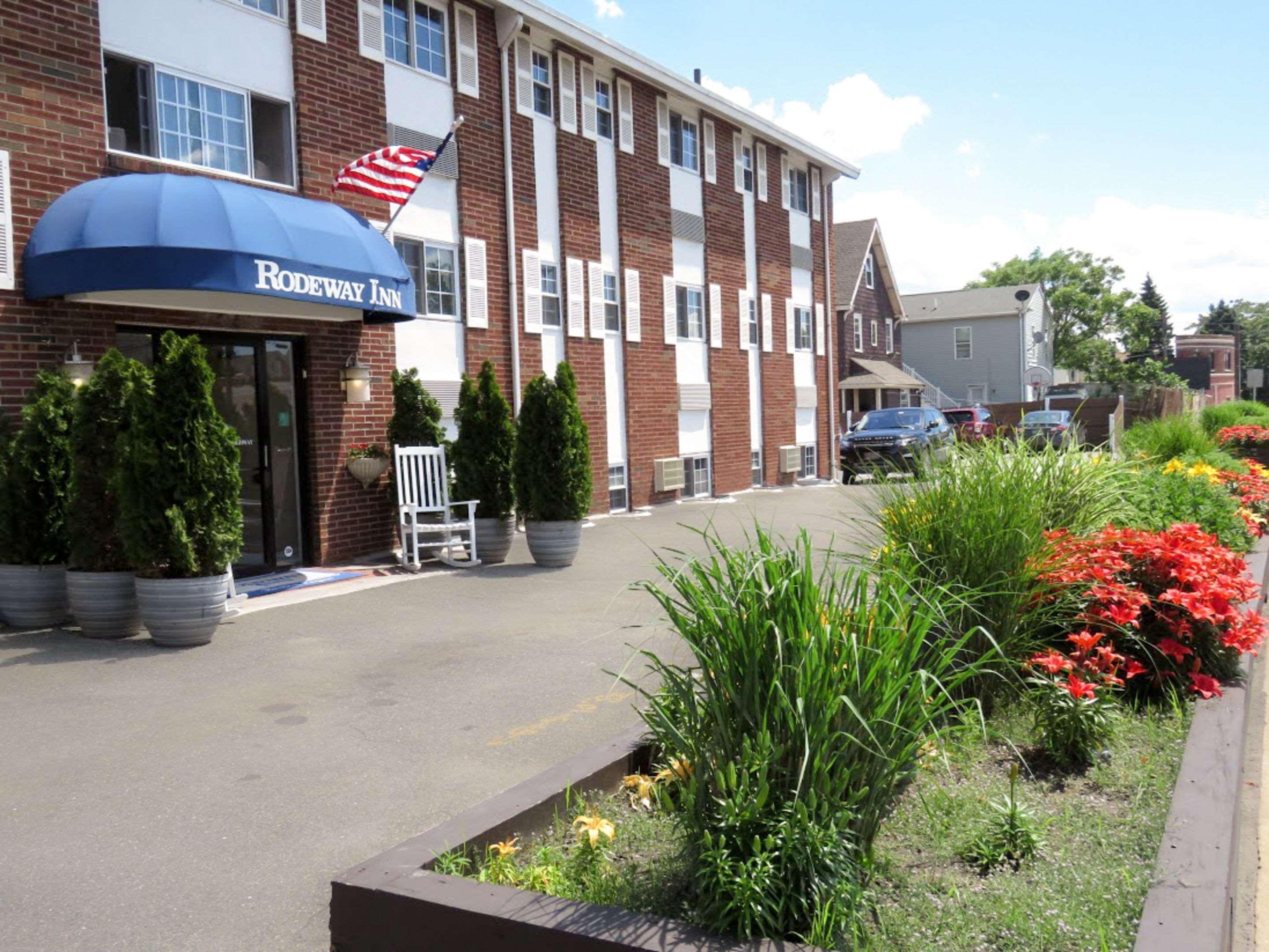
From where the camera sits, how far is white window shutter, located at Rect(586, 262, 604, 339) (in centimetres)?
1723

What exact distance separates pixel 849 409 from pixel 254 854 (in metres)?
38.9

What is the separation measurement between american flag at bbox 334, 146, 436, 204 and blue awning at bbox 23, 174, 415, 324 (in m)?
0.60

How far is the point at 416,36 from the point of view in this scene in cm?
1387

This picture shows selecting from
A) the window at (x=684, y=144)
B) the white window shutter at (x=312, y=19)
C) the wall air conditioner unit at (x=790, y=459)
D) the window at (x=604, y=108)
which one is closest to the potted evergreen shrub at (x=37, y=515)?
the white window shutter at (x=312, y=19)

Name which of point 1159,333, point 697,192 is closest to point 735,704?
point 697,192

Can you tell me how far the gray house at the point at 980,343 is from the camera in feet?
174

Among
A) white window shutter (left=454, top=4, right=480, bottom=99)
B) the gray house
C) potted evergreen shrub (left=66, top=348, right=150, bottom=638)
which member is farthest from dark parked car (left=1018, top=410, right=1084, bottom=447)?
the gray house

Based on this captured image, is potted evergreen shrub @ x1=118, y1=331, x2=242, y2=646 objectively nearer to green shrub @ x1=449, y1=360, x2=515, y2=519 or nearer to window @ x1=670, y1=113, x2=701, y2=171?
green shrub @ x1=449, y1=360, x2=515, y2=519

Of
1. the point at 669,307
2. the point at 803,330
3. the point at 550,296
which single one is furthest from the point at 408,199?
the point at 803,330

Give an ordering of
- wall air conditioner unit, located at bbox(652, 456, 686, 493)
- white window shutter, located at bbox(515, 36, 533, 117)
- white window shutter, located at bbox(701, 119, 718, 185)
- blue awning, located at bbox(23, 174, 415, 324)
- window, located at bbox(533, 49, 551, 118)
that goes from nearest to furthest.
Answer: blue awning, located at bbox(23, 174, 415, 324) < white window shutter, located at bbox(515, 36, 533, 117) < window, located at bbox(533, 49, 551, 118) < wall air conditioner unit, located at bbox(652, 456, 686, 493) < white window shutter, located at bbox(701, 119, 718, 185)

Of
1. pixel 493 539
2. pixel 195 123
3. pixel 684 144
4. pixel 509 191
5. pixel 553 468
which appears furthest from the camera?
pixel 684 144

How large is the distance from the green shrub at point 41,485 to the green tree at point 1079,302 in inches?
2463

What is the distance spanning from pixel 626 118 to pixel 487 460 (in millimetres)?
8742

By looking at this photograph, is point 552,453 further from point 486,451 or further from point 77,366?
point 77,366
